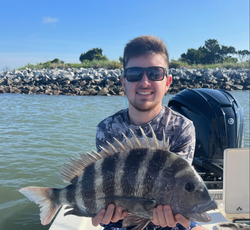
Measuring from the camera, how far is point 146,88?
2.32 m

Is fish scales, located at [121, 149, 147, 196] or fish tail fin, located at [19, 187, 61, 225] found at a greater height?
fish scales, located at [121, 149, 147, 196]

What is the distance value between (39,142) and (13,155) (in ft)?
4.19

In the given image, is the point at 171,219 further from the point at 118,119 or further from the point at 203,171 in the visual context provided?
the point at 203,171

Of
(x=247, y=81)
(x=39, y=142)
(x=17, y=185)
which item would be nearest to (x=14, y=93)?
(x=39, y=142)

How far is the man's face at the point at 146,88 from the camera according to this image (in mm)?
2312

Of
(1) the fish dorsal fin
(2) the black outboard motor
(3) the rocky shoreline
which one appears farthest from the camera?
(3) the rocky shoreline

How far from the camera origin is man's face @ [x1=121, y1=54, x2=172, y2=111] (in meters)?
2.31

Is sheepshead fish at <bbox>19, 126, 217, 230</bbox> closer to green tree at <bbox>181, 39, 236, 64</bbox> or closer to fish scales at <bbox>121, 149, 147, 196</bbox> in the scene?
fish scales at <bbox>121, 149, 147, 196</bbox>

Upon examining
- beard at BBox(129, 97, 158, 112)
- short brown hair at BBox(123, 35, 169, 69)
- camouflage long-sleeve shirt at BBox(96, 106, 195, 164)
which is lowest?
camouflage long-sleeve shirt at BBox(96, 106, 195, 164)

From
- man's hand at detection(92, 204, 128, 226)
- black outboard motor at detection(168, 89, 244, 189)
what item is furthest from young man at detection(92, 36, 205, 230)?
black outboard motor at detection(168, 89, 244, 189)

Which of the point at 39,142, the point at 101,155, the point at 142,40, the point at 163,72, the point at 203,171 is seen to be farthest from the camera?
the point at 39,142

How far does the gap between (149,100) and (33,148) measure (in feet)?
20.0

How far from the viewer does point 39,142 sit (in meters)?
8.05

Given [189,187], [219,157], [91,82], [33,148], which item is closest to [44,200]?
[189,187]
